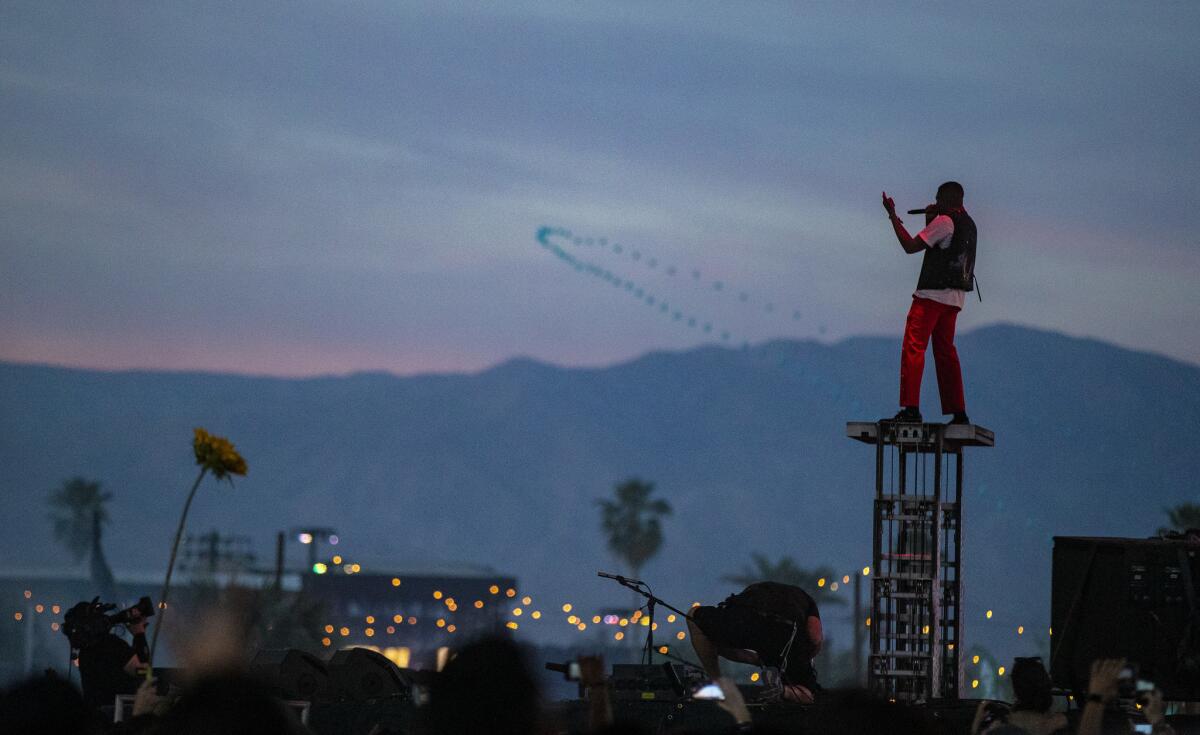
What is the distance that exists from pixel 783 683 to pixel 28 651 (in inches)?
3600

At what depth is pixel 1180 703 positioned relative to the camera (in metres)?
11.8

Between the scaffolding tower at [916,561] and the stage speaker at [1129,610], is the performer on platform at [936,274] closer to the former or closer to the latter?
the scaffolding tower at [916,561]

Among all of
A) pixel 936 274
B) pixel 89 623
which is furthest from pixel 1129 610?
pixel 89 623

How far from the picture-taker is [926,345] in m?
13.2

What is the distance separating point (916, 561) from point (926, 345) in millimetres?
1611

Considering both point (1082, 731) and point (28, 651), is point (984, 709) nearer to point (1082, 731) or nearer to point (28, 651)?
point (1082, 731)

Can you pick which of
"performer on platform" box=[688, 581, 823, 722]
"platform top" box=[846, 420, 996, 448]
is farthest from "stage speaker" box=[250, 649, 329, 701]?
"platform top" box=[846, 420, 996, 448]

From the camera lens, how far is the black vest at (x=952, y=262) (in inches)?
515

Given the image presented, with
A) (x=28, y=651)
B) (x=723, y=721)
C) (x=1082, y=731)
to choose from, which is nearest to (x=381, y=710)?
(x=723, y=721)

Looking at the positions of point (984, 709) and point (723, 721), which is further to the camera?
point (723, 721)

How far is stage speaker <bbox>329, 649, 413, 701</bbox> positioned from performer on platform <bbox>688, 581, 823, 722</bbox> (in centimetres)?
227

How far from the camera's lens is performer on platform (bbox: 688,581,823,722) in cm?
1230

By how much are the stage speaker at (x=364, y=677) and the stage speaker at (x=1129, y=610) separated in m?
4.69

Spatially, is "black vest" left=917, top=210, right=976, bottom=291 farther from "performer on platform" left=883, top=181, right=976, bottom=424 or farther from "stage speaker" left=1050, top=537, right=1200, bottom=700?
"stage speaker" left=1050, top=537, right=1200, bottom=700
